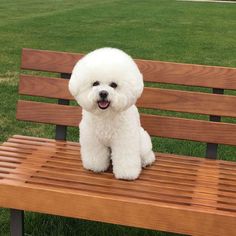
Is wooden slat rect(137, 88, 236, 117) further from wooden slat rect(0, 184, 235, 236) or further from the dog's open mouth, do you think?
wooden slat rect(0, 184, 235, 236)

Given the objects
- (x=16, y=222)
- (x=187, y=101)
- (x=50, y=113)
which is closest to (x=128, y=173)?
(x=16, y=222)

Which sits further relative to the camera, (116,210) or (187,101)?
(187,101)

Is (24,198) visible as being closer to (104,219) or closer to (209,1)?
(104,219)

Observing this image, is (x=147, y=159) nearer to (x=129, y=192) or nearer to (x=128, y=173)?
(x=128, y=173)

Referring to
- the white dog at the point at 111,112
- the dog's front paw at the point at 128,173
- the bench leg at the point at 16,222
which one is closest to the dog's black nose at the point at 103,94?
the white dog at the point at 111,112

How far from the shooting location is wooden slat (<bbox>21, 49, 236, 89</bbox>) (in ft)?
11.1

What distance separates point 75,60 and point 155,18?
10.0 meters

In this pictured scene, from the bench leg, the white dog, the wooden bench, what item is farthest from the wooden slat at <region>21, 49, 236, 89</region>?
the bench leg

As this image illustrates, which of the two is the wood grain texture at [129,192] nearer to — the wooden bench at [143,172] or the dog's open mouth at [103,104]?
the wooden bench at [143,172]

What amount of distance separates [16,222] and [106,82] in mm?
865

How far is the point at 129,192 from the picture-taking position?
2.74 metres

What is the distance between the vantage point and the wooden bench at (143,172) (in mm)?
2549

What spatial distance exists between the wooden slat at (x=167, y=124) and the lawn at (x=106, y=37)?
61 centimetres

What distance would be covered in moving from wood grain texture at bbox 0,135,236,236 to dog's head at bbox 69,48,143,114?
0.41 m
